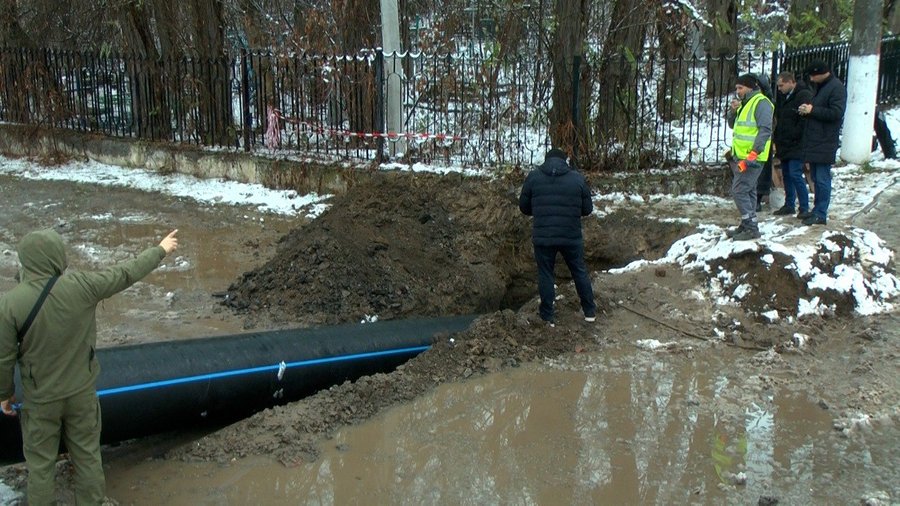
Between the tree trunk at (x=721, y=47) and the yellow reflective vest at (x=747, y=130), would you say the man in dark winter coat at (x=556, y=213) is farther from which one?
the tree trunk at (x=721, y=47)

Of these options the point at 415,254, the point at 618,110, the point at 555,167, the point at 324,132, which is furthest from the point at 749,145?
the point at 324,132

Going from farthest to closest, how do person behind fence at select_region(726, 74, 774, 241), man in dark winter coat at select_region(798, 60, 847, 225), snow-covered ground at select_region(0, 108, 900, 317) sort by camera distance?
1. man in dark winter coat at select_region(798, 60, 847, 225)
2. person behind fence at select_region(726, 74, 774, 241)
3. snow-covered ground at select_region(0, 108, 900, 317)

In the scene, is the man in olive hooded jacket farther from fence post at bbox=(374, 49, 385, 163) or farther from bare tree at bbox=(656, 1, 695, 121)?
bare tree at bbox=(656, 1, 695, 121)

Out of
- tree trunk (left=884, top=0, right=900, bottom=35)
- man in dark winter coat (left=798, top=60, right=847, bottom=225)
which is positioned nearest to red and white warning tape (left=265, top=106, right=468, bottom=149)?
man in dark winter coat (left=798, top=60, right=847, bottom=225)

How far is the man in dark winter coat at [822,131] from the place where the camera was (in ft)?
27.0

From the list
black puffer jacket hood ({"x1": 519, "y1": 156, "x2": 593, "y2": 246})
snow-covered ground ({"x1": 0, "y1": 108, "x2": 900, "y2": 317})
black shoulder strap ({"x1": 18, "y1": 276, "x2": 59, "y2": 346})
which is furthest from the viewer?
snow-covered ground ({"x1": 0, "y1": 108, "x2": 900, "y2": 317})

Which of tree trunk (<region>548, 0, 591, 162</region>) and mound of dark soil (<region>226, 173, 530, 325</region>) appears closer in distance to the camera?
mound of dark soil (<region>226, 173, 530, 325</region>)

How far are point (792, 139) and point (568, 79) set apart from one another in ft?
10.8

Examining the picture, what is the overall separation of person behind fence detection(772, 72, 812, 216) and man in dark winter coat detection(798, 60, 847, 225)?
175mm

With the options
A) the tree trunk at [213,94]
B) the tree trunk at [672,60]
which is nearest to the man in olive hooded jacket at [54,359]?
the tree trunk at [672,60]

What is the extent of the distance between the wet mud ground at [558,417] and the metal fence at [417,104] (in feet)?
11.8

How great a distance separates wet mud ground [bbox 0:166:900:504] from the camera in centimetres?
479

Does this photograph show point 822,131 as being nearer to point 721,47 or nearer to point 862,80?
point 862,80

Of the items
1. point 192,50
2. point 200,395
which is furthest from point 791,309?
point 192,50
